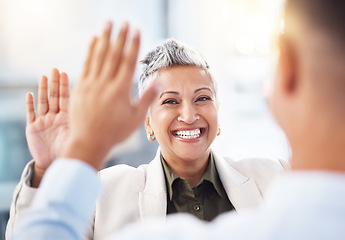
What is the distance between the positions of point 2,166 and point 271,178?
2.02m

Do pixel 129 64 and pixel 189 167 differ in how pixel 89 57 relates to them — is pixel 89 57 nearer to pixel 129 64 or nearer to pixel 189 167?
pixel 129 64

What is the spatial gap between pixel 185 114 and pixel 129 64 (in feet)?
2.78

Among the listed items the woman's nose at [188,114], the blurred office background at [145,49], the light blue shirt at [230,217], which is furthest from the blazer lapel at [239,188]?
the blurred office background at [145,49]

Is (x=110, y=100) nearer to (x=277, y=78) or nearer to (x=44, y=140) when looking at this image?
(x=277, y=78)

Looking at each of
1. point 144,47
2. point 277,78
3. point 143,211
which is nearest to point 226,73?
point 144,47

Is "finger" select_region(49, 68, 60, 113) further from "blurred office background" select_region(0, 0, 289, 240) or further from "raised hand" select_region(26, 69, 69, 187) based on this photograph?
"blurred office background" select_region(0, 0, 289, 240)

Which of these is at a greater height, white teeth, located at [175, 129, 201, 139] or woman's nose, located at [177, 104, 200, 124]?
woman's nose, located at [177, 104, 200, 124]

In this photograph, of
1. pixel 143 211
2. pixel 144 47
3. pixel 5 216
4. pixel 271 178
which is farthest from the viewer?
pixel 144 47

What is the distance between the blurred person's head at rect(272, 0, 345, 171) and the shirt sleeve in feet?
1.05

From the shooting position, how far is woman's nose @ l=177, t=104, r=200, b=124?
1475 mm

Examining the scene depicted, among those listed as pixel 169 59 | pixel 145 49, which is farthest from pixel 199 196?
pixel 145 49

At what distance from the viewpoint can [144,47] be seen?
10.3ft

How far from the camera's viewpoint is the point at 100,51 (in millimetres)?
646

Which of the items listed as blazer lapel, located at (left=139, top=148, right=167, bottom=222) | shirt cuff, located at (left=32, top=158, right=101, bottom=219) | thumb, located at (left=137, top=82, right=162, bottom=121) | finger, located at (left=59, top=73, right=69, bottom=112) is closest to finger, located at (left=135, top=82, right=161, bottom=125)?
thumb, located at (left=137, top=82, right=162, bottom=121)
